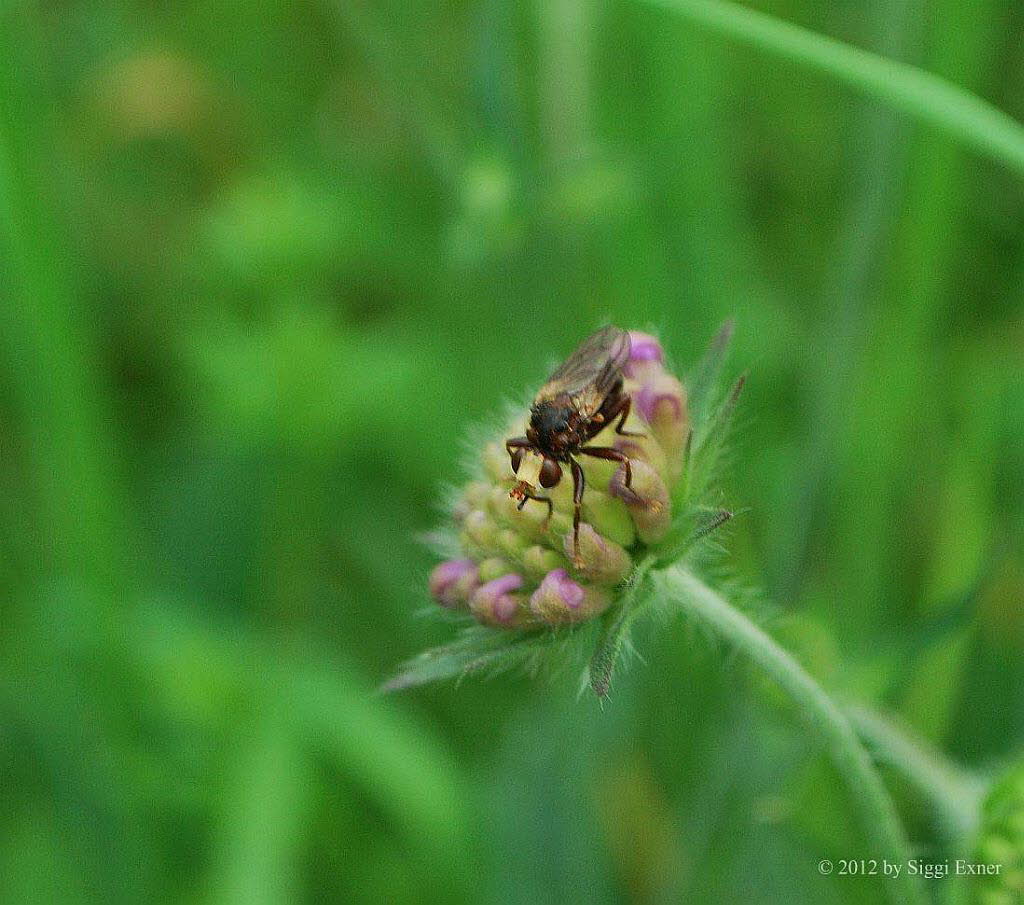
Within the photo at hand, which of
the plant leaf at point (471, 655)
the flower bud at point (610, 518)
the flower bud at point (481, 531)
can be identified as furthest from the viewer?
the flower bud at point (481, 531)

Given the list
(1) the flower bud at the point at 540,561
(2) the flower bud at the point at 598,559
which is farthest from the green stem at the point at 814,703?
(1) the flower bud at the point at 540,561

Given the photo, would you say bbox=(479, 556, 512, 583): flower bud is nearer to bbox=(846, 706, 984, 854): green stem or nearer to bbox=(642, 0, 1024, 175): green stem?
bbox=(846, 706, 984, 854): green stem

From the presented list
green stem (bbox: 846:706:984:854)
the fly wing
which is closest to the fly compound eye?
the fly wing

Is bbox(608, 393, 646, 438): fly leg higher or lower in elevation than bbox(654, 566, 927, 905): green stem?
higher

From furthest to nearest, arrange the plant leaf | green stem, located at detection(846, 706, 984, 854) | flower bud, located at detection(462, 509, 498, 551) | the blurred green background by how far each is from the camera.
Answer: the blurred green background → green stem, located at detection(846, 706, 984, 854) → flower bud, located at detection(462, 509, 498, 551) → the plant leaf

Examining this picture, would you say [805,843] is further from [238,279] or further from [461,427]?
[238,279]

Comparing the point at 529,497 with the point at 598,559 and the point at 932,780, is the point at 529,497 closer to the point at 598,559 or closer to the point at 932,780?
the point at 598,559

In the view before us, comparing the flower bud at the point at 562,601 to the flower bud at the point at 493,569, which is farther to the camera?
the flower bud at the point at 493,569

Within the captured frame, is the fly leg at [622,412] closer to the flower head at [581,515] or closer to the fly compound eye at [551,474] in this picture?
the flower head at [581,515]
